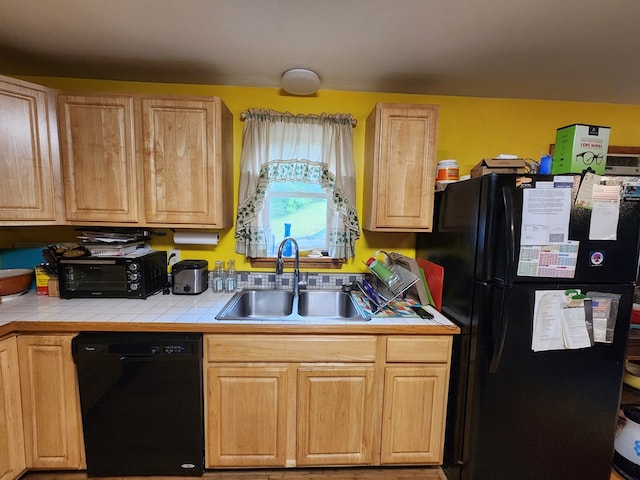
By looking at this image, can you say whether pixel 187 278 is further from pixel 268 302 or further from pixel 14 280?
pixel 14 280

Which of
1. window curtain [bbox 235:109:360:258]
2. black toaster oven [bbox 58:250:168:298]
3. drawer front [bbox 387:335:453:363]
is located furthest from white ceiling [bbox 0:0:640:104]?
drawer front [bbox 387:335:453:363]

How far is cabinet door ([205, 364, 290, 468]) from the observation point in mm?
1465

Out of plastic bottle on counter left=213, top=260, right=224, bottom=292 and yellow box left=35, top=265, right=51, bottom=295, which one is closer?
yellow box left=35, top=265, right=51, bottom=295

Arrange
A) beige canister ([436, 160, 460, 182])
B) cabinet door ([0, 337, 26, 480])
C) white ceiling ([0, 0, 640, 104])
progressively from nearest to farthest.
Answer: white ceiling ([0, 0, 640, 104]) → cabinet door ([0, 337, 26, 480]) → beige canister ([436, 160, 460, 182])

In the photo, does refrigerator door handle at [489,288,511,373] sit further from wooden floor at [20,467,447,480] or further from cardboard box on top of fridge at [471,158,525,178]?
wooden floor at [20,467,447,480]

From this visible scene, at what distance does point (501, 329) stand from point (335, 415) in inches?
37.6

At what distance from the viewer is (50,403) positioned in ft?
4.72

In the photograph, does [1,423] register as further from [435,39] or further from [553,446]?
[435,39]

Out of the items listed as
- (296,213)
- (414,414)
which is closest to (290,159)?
(296,213)

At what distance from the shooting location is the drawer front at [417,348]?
1.49 m

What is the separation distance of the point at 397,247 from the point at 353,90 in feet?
3.97

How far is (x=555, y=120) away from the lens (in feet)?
6.88

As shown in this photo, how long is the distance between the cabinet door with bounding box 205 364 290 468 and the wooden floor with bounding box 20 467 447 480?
0.28ft

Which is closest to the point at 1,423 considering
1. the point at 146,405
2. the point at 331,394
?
the point at 146,405
